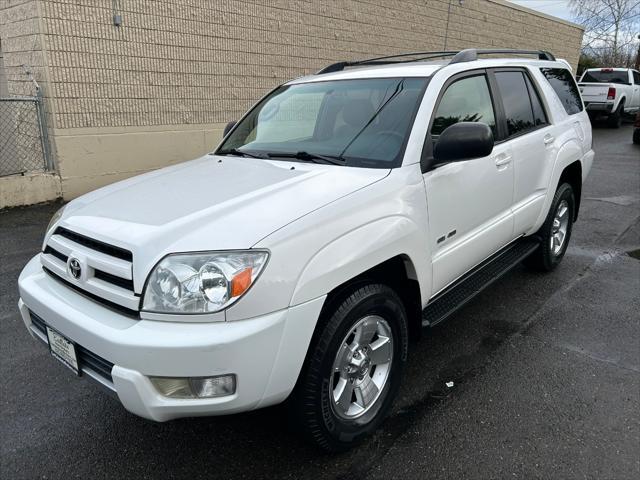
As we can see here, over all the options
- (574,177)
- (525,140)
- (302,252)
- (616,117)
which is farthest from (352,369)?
(616,117)

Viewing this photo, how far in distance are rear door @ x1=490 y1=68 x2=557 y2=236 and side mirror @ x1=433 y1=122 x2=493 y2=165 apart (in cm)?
108

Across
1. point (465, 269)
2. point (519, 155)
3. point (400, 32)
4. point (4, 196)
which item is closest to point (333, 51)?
point (400, 32)

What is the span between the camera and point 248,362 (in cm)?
198

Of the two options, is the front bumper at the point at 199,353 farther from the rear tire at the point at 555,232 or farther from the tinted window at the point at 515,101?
the rear tire at the point at 555,232

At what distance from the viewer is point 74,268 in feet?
7.70

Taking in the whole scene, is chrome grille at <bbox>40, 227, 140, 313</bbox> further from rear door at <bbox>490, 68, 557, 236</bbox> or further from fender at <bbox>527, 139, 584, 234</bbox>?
fender at <bbox>527, 139, 584, 234</bbox>

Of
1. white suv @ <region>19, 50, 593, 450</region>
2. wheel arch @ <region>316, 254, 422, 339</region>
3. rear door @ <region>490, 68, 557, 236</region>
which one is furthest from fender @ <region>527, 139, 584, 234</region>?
wheel arch @ <region>316, 254, 422, 339</region>

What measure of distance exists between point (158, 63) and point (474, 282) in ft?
20.5

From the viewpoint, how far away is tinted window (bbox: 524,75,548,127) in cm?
425

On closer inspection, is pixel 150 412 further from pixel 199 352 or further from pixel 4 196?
pixel 4 196

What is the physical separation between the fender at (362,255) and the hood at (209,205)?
20cm

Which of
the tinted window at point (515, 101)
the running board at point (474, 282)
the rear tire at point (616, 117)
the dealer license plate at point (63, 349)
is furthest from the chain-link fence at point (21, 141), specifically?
the rear tire at point (616, 117)

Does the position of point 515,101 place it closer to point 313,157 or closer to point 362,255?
point 313,157

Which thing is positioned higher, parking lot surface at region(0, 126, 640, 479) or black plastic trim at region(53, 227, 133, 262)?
black plastic trim at region(53, 227, 133, 262)
